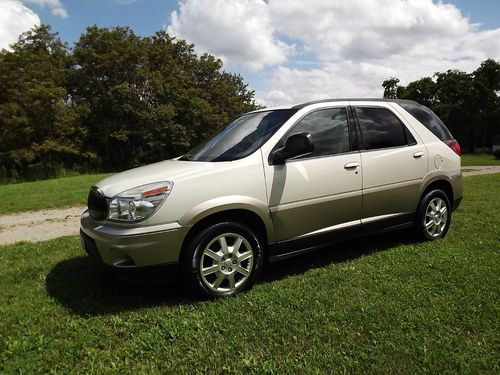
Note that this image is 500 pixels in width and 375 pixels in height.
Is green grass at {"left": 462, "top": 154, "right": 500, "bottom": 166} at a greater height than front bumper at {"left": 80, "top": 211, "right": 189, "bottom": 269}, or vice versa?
front bumper at {"left": 80, "top": 211, "right": 189, "bottom": 269}

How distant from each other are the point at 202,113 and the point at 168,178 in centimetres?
3217

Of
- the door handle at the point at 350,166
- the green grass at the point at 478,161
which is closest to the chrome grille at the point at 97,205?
the door handle at the point at 350,166

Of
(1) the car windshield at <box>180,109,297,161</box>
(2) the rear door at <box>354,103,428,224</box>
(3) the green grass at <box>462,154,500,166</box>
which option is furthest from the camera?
(3) the green grass at <box>462,154,500,166</box>

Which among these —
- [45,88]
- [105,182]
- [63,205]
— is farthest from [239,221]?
[45,88]

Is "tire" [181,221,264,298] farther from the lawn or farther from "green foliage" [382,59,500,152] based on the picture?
"green foliage" [382,59,500,152]

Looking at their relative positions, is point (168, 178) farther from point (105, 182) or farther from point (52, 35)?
point (52, 35)

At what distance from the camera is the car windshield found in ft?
14.0

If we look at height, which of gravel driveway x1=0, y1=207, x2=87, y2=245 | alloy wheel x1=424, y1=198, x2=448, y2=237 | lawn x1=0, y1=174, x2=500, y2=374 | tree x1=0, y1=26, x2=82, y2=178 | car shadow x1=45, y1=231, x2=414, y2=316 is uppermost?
tree x1=0, y1=26, x2=82, y2=178

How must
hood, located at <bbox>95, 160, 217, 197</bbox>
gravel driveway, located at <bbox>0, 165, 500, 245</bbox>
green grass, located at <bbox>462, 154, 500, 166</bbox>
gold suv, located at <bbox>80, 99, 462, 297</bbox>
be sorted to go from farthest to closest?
1. green grass, located at <bbox>462, 154, 500, 166</bbox>
2. gravel driveway, located at <bbox>0, 165, 500, 245</bbox>
3. hood, located at <bbox>95, 160, 217, 197</bbox>
4. gold suv, located at <bbox>80, 99, 462, 297</bbox>

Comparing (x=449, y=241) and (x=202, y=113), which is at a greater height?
(x=202, y=113)

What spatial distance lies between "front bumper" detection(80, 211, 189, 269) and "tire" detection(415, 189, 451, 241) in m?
3.17

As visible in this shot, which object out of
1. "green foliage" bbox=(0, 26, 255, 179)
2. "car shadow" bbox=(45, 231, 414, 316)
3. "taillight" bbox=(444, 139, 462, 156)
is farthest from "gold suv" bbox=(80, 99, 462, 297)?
"green foliage" bbox=(0, 26, 255, 179)

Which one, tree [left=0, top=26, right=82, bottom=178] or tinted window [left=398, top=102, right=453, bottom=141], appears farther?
tree [left=0, top=26, right=82, bottom=178]

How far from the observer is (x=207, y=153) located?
4.59 metres
